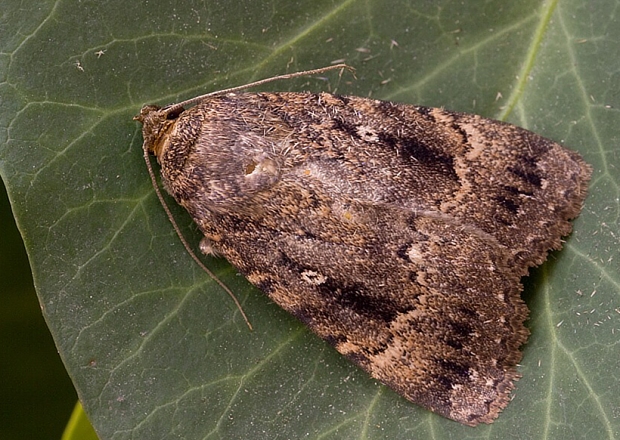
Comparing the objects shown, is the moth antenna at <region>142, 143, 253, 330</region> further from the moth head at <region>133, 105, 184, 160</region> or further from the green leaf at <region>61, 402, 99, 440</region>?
the green leaf at <region>61, 402, 99, 440</region>

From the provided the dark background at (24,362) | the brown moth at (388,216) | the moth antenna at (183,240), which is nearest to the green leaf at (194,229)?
the moth antenna at (183,240)

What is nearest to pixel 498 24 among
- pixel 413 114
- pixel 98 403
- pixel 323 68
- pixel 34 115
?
pixel 413 114

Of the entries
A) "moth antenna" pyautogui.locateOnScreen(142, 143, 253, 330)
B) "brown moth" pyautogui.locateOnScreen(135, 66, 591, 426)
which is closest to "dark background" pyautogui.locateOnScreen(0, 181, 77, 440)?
"moth antenna" pyautogui.locateOnScreen(142, 143, 253, 330)

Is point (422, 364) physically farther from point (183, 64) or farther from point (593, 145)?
point (183, 64)

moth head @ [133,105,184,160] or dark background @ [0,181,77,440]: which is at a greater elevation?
moth head @ [133,105,184,160]

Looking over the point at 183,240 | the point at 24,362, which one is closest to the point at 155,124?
the point at 183,240

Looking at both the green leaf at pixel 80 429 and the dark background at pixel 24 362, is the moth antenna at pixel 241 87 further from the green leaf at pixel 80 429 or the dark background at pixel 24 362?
the green leaf at pixel 80 429
